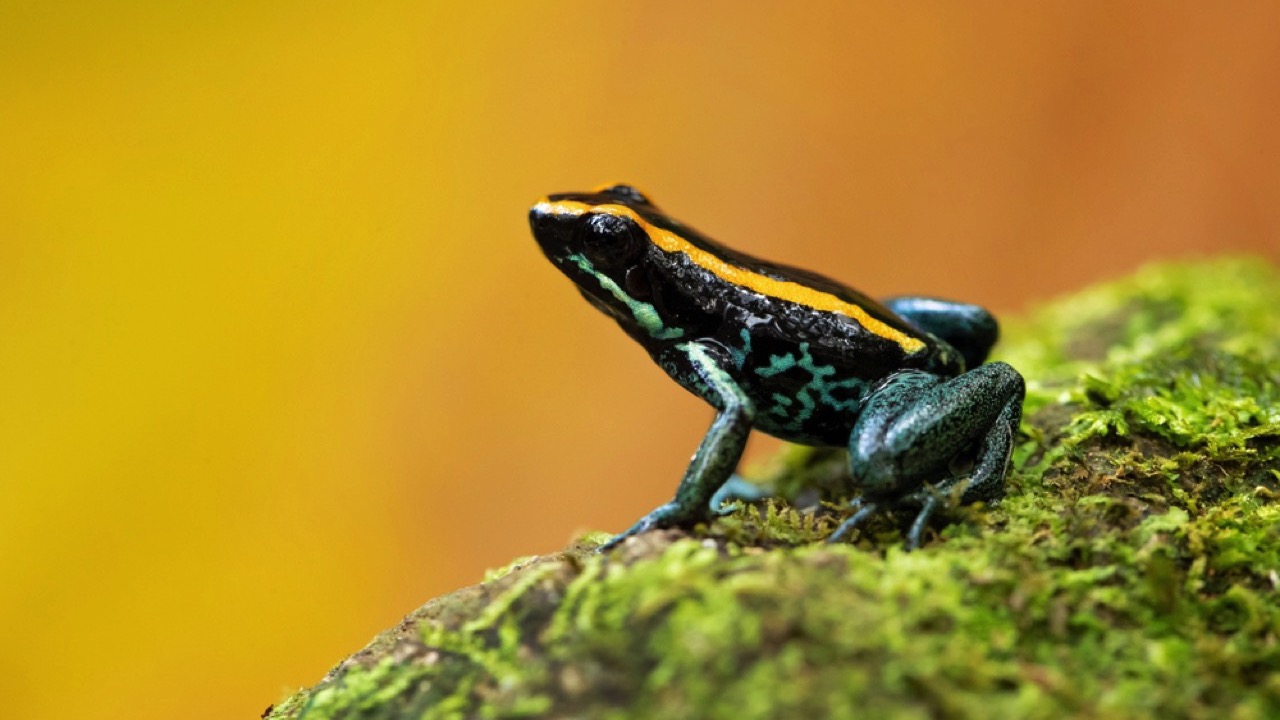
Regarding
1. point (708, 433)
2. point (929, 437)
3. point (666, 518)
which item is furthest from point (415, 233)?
point (929, 437)

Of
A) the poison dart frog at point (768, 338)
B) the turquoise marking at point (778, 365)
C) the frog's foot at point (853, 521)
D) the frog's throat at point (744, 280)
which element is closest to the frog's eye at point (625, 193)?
the poison dart frog at point (768, 338)

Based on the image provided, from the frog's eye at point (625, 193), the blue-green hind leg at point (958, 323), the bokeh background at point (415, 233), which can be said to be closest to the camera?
the frog's eye at point (625, 193)

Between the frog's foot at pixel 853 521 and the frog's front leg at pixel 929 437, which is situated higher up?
the frog's front leg at pixel 929 437

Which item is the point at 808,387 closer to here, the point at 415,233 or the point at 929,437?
the point at 929,437

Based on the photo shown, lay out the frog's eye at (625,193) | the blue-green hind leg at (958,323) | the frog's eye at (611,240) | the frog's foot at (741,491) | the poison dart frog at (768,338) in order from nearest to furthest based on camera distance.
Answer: the poison dart frog at (768,338)
the frog's eye at (611,240)
the frog's eye at (625,193)
the blue-green hind leg at (958,323)
the frog's foot at (741,491)

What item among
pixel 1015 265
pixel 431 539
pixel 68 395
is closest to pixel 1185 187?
pixel 1015 265

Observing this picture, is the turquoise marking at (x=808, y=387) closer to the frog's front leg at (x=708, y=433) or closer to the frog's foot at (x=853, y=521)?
the frog's front leg at (x=708, y=433)
